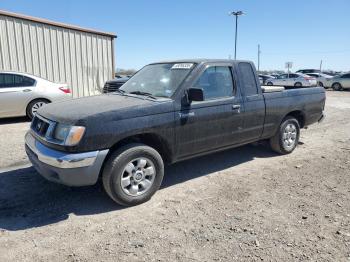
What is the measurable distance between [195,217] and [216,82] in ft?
6.93

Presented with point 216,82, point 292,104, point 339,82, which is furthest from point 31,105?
point 339,82

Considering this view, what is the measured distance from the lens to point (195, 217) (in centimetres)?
369

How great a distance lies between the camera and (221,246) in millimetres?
3105

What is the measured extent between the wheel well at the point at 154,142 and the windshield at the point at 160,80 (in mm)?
626

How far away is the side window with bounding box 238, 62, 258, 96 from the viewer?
519 cm

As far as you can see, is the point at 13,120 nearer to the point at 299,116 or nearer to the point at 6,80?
the point at 6,80

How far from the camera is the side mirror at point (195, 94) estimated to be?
4.12 meters

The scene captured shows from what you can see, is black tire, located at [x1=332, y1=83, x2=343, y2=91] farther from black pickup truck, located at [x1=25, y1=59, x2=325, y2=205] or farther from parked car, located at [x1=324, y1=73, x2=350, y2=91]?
black pickup truck, located at [x1=25, y1=59, x2=325, y2=205]

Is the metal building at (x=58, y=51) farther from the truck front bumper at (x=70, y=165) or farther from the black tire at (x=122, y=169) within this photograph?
the black tire at (x=122, y=169)

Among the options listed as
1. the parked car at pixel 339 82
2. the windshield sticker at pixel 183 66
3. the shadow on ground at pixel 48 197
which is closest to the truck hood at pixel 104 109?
the windshield sticker at pixel 183 66

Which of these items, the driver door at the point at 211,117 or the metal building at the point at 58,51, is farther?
the metal building at the point at 58,51

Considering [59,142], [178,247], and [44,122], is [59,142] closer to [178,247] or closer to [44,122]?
[44,122]

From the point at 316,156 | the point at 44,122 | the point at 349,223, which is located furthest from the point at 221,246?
the point at 316,156

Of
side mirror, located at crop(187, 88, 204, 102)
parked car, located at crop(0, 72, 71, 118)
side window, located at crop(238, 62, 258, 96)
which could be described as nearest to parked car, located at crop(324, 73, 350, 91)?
parked car, located at crop(0, 72, 71, 118)
